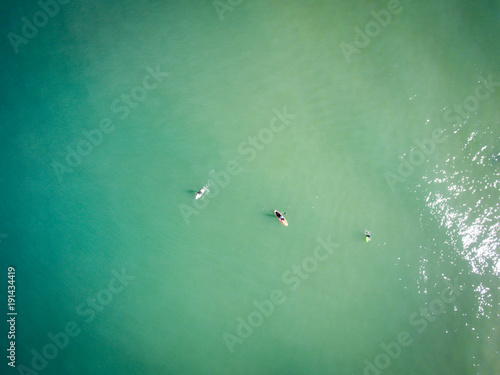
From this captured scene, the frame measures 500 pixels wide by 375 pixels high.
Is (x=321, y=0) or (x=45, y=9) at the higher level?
(x=321, y=0)

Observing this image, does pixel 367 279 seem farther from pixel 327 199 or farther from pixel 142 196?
pixel 142 196

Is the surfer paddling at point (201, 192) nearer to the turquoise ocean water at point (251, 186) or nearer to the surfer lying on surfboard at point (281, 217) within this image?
the turquoise ocean water at point (251, 186)

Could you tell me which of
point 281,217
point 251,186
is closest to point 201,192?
point 251,186

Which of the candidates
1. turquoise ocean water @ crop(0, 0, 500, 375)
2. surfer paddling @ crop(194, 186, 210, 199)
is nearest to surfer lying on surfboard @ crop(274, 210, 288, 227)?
turquoise ocean water @ crop(0, 0, 500, 375)

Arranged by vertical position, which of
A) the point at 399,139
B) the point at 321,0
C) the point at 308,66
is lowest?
the point at 399,139

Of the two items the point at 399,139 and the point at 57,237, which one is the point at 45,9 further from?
the point at 399,139

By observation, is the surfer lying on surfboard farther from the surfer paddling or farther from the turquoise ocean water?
the surfer paddling

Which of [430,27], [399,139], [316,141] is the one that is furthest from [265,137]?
[430,27]

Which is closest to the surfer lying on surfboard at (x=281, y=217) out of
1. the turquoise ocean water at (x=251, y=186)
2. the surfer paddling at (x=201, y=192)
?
the turquoise ocean water at (x=251, y=186)
